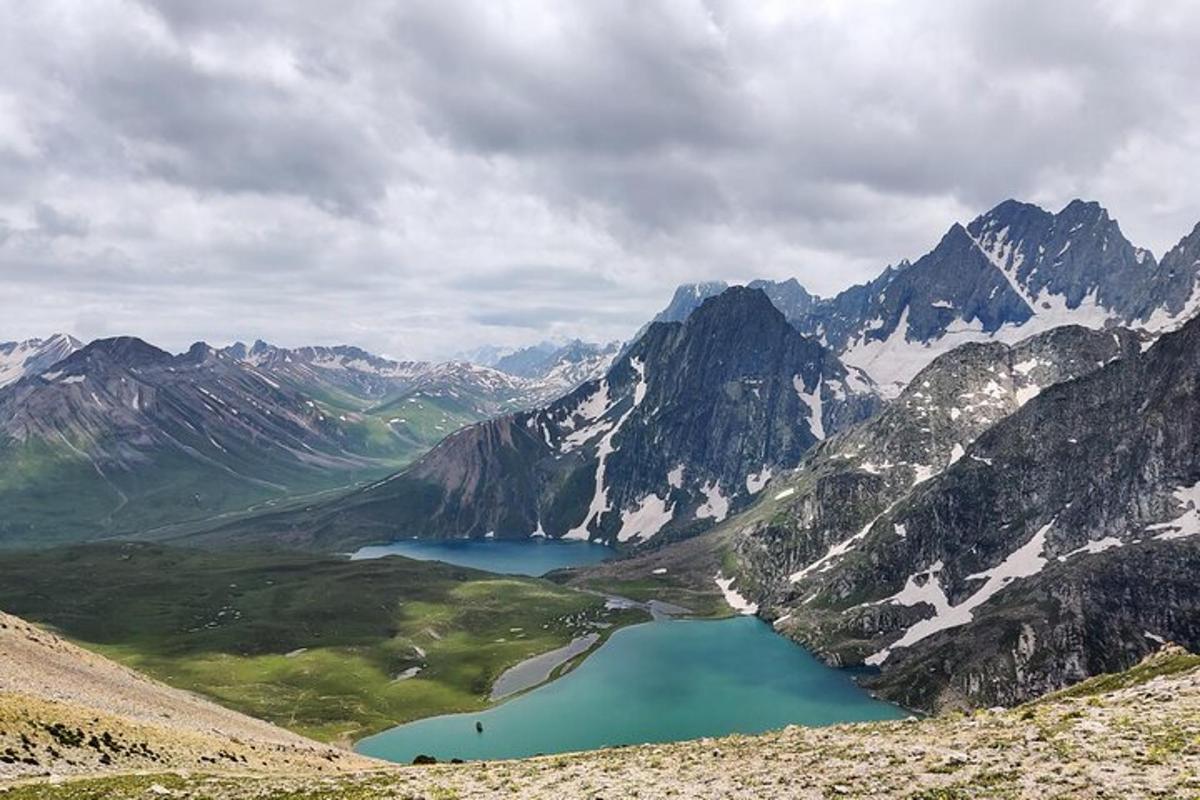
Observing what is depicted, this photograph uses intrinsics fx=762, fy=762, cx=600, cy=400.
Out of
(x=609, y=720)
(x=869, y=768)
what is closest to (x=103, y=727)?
(x=869, y=768)

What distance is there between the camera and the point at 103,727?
58.6 meters

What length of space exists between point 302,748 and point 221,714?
22047 mm

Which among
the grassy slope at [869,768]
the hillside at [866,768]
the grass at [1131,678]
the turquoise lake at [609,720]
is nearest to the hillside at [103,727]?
the hillside at [866,768]

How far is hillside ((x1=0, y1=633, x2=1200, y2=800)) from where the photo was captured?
3219 centimetres

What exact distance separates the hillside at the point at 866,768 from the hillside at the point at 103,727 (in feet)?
27.0

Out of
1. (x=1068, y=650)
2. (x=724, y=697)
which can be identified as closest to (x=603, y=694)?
(x=724, y=697)

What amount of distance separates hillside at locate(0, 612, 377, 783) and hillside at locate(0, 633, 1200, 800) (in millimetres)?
8220

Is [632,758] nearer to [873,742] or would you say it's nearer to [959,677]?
[873,742]

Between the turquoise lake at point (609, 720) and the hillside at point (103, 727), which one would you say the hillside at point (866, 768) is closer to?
the hillside at point (103, 727)

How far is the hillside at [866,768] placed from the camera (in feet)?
106

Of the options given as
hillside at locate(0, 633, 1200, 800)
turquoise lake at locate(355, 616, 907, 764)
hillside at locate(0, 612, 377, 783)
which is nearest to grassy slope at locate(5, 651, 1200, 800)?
hillside at locate(0, 633, 1200, 800)

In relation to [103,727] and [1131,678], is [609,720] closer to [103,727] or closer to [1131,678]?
[1131,678]

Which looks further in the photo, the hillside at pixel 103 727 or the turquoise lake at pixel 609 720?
the turquoise lake at pixel 609 720

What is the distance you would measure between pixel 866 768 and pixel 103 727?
55.8 metres
